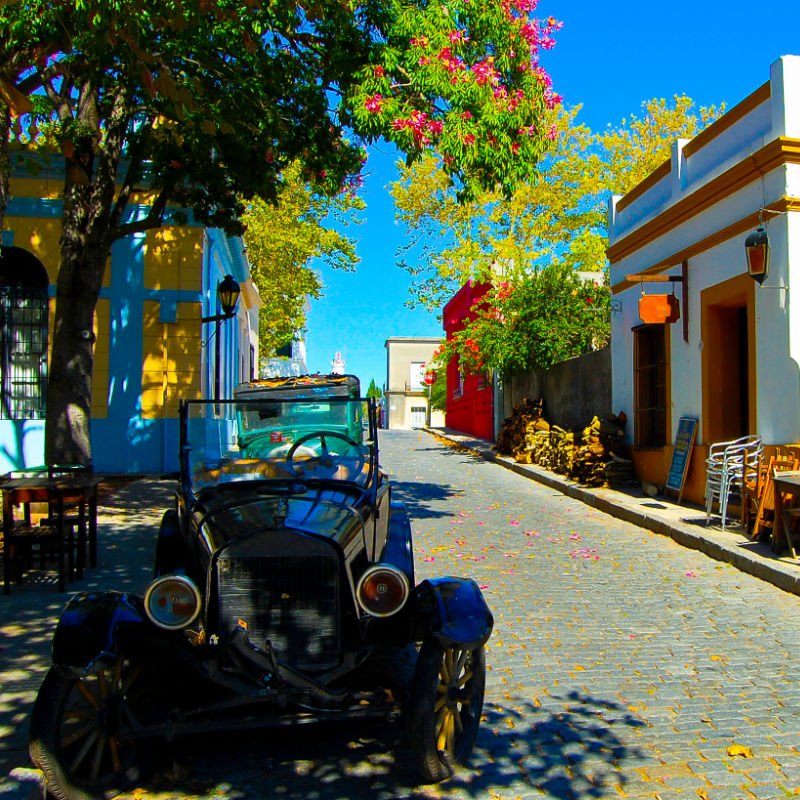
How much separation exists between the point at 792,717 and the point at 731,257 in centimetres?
711

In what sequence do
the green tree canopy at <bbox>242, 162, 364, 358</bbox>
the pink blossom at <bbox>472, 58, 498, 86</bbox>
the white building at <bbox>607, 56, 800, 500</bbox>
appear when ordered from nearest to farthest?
the white building at <bbox>607, 56, 800, 500</bbox> → the pink blossom at <bbox>472, 58, 498, 86</bbox> → the green tree canopy at <bbox>242, 162, 364, 358</bbox>

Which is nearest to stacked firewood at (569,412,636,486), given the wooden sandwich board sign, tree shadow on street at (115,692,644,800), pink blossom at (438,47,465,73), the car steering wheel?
the wooden sandwich board sign

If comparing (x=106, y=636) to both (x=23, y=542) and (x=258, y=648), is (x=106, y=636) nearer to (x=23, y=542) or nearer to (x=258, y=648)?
(x=258, y=648)

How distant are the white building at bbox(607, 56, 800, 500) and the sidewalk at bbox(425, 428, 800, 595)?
583 millimetres

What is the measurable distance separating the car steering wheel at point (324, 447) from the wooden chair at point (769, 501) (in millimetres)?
5109

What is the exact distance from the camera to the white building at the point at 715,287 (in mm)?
8555

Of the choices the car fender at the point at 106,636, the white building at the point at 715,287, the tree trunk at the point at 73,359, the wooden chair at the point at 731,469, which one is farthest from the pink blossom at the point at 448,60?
the car fender at the point at 106,636

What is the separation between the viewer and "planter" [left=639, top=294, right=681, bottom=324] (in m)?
11.0

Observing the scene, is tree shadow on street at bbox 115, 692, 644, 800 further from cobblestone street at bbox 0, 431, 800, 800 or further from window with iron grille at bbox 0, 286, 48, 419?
window with iron grille at bbox 0, 286, 48, 419

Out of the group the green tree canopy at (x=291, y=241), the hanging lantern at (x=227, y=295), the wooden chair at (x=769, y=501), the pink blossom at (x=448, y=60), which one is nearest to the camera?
the wooden chair at (x=769, y=501)

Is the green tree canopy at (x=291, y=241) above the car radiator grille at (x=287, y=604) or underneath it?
above

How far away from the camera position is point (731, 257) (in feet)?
32.0

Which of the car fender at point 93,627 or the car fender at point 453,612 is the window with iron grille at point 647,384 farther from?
the car fender at point 93,627

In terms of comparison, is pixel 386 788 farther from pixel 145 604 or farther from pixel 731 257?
pixel 731 257
